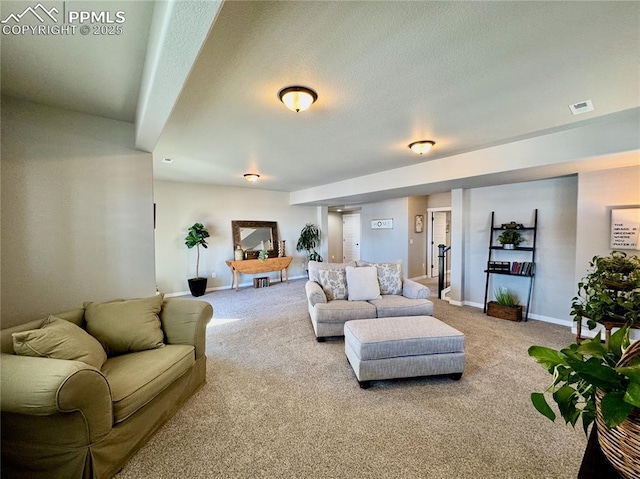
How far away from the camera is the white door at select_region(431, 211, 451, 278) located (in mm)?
6973

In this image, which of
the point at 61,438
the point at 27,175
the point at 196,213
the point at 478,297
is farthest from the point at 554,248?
the point at 196,213

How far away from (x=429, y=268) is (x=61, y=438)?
7.19m

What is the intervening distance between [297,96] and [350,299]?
2.41 metres

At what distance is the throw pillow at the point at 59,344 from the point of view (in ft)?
4.73

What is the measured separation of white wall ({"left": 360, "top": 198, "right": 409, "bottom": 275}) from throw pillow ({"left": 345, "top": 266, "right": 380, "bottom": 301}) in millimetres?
3228

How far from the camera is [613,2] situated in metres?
1.27

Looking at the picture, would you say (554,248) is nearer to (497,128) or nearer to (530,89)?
(497,128)

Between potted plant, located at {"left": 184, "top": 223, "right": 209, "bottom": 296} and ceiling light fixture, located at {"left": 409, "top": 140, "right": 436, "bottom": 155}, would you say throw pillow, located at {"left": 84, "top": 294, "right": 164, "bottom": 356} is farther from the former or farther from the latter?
potted plant, located at {"left": 184, "top": 223, "right": 209, "bottom": 296}

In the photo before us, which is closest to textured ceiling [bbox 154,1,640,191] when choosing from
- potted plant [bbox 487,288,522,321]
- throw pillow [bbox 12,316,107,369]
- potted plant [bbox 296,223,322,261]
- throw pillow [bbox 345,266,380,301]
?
Answer: throw pillow [bbox 345,266,380,301]

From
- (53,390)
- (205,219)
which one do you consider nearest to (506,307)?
(53,390)

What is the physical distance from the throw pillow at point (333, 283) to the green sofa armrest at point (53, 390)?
2.45m

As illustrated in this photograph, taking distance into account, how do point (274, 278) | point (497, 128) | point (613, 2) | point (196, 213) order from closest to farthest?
point (613, 2)
point (497, 128)
point (196, 213)
point (274, 278)

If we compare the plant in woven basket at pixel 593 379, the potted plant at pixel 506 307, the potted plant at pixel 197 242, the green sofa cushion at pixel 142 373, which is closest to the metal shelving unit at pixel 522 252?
the potted plant at pixel 506 307

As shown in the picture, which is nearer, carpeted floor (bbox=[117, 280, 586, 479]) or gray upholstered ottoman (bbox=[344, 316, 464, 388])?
carpeted floor (bbox=[117, 280, 586, 479])
